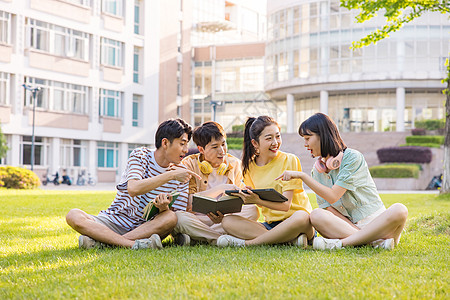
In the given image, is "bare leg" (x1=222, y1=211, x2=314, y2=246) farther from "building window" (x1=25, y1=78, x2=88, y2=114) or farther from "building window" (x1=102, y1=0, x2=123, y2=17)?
"building window" (x1=102, y1=0, x2=123, y2=17)

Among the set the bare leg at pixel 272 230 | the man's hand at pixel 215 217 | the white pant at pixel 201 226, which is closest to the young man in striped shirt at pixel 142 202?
the white pant at pixel 201 226

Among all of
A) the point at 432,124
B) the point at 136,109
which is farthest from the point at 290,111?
the point at 136,109

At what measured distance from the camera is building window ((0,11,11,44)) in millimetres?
31484

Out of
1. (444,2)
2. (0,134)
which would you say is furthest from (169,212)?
(0,134)

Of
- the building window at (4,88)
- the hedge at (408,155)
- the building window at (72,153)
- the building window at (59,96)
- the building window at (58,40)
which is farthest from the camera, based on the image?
the building window at (72,153)

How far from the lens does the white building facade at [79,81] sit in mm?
32344

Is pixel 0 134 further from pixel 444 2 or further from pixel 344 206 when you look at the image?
pixel 344 206

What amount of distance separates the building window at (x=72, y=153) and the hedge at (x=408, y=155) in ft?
56.7

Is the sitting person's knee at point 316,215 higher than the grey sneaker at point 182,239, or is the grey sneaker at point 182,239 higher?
the sitting person's knee at point 316,215

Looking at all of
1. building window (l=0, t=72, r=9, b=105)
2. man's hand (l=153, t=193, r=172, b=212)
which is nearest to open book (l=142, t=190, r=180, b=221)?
man's hand (l=153, t=193, r=172, b=212)

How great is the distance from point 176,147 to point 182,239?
3.26 ft

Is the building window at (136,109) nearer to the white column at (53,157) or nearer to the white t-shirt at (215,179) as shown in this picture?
the white column at (53,157)

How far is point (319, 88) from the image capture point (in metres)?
44.0

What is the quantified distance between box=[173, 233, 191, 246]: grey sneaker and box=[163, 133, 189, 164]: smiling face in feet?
2.69
